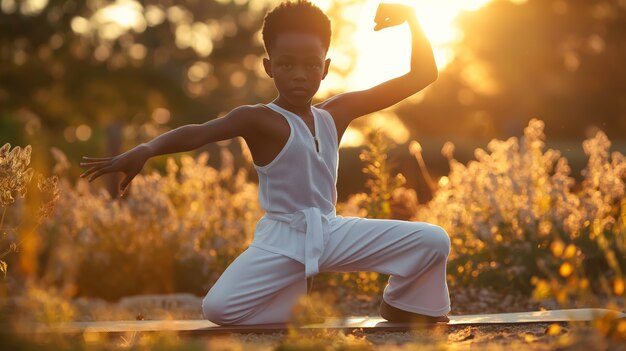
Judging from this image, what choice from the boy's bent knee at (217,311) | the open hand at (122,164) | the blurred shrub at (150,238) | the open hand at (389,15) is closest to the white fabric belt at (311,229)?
the boy's bent knee at (217,311)

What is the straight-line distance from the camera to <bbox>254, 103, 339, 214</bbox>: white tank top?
165 inches

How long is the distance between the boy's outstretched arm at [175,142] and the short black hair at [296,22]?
39 centimetres

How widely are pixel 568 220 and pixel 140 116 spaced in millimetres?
15711

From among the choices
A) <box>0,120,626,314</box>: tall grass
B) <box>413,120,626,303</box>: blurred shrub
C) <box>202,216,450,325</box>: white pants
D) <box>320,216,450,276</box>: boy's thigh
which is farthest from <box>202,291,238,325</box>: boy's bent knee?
<box>413,120,626,303</box>: blurred shrub

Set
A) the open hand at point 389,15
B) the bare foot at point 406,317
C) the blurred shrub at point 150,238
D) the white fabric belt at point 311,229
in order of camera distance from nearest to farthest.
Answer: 1. the white fabric belt at point 311,229
2. the bare foot at point 406,317
3. the open hand at point 389,15
4. the blurred shrub at point 150,238

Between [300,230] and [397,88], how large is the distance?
35.4 inches

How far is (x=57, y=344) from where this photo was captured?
2.61 meters

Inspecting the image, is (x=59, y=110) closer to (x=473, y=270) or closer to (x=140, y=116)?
(x=140, y=116)

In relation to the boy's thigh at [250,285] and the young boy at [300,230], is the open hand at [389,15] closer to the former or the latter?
the young boy at [300,230]

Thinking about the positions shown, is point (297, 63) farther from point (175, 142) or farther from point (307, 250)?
point (307, 250)

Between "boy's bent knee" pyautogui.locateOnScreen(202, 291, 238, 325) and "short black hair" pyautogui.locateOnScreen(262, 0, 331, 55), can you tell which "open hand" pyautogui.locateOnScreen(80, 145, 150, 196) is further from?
"short black hair" pyautogui.locateOnScreen(262, 0, 331, 55)

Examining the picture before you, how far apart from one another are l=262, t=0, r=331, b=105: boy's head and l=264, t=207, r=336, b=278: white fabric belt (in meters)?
0.52

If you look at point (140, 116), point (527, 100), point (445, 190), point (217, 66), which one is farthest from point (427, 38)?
point (217, 66)

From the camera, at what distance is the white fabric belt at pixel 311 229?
13.4 ft
